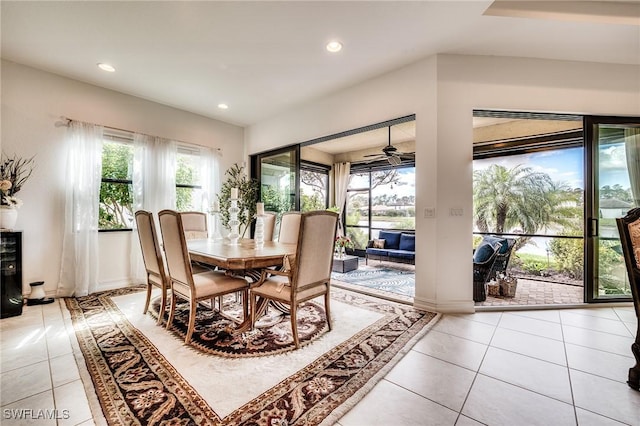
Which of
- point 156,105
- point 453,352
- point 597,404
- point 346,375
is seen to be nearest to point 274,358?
point 346,375

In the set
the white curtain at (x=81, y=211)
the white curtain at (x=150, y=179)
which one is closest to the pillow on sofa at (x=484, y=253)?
the white curtain at (x=150, y=179)

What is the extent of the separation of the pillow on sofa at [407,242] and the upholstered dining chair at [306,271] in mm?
3537

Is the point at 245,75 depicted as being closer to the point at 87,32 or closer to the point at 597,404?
the point at 87,32

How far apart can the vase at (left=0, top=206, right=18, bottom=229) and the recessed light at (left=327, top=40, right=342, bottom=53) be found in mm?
3911

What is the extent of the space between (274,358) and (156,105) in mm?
4299

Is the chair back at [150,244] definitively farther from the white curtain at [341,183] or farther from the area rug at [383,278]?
the white curtain at [341,183]

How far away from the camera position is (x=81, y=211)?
341 cm

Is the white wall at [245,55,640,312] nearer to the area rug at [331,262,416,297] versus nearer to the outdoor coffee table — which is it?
the area rug at [331,262,416,297]

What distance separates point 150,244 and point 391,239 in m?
4.68

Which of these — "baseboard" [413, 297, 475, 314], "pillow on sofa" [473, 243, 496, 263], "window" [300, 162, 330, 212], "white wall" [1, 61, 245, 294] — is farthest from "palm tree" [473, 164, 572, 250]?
"white wall" [1, 61, 245, 294]

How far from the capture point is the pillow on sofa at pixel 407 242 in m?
5.43

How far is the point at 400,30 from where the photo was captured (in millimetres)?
2443

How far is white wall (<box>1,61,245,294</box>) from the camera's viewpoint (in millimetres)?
3051

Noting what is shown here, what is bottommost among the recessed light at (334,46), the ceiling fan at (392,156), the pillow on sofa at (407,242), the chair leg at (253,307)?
the chair leg at (253,307)
